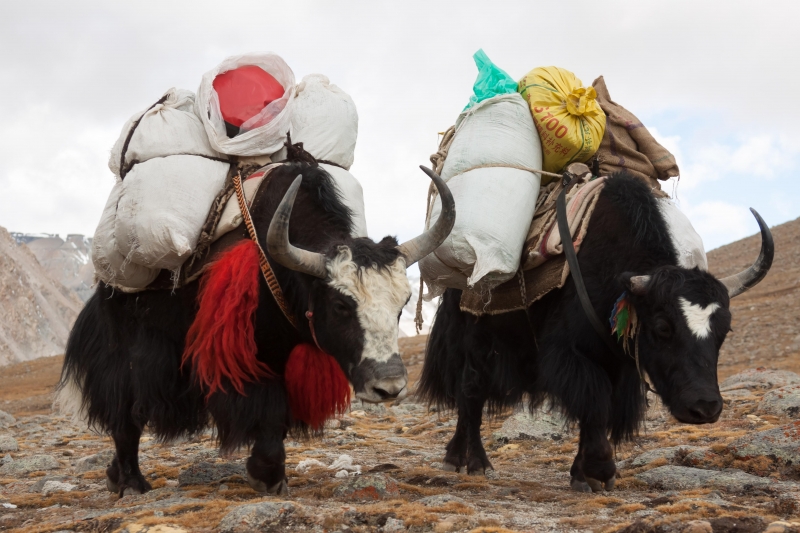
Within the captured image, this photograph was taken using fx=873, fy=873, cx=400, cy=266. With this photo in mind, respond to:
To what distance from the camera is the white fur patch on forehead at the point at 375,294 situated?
11.1 feet

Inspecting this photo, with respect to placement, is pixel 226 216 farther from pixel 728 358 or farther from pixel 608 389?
pixel 728 358

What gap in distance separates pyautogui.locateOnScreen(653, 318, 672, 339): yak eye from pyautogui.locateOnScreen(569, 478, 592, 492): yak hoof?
0.83 meters

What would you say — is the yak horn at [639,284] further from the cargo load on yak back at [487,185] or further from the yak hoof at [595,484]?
the yak hoof at [595,484]

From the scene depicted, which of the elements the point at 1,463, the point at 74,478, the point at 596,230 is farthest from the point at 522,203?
the point at 1,463

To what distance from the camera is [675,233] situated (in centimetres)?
417

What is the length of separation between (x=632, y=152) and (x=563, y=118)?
0.50 m

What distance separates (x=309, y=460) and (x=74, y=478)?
49.8 inches

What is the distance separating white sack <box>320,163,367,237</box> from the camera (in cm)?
415

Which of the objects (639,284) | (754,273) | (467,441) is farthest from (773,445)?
(467,441)

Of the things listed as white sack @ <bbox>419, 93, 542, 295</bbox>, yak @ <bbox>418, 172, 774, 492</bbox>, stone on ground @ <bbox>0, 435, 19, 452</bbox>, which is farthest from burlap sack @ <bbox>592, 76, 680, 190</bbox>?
stone on ground @ <bbox>0, 435, 19, 452</bbox>

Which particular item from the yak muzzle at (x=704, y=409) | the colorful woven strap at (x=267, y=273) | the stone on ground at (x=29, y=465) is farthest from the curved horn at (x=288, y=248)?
the stone on ground at (x=29, y=465)

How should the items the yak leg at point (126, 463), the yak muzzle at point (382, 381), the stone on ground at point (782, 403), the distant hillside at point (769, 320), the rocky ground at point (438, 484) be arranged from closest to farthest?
the rocky ground at point (438, 484), the yak muzzle at point (382, 381), the yak leg at point (126, 463), the stone on ground at point (782, 403), the distant hillside at point (769, 320)

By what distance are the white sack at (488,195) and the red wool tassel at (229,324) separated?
1048 millimetres

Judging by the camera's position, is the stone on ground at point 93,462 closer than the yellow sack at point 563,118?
No
